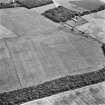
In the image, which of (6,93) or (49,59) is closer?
(6,93)

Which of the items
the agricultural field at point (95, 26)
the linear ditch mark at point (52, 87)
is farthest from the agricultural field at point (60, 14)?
the linear ditch mark at point (52, 87)

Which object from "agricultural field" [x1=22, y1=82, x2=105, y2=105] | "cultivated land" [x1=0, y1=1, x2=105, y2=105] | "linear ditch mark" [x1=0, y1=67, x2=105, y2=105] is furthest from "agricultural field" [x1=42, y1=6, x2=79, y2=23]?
"agricultural field" [x1=22, y1=82, x2=105, y2=105]

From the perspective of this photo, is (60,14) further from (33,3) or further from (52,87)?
(52,87)

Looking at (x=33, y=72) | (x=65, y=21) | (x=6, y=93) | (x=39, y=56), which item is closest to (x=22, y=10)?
(x=65, y=21)

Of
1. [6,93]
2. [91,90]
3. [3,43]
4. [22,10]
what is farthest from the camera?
[22,10]

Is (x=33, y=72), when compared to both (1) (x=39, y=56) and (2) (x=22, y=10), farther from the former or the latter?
(2) (x=22, y=10)

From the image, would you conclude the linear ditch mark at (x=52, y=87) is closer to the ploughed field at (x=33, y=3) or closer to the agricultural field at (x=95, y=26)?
the agricultural field at (x=95, y=26)

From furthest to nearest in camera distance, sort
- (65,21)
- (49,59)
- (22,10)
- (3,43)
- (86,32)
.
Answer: (22,10) < (65,21) < (86,32) < (3,43) < (49,59)

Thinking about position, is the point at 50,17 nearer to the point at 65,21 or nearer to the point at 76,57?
the point at 65,21
